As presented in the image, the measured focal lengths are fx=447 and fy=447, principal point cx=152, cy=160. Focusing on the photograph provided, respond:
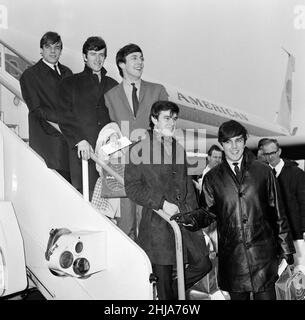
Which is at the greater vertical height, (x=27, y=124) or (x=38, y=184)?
(x=27, y=124)

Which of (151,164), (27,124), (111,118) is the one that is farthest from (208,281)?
(27,124)

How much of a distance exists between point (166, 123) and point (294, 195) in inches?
31.7

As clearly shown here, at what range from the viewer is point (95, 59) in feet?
7.63

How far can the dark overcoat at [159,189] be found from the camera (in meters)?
2.19

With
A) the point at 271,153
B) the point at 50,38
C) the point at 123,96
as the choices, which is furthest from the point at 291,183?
the point at 50,38

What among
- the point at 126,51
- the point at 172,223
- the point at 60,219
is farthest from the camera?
the point at 126,51

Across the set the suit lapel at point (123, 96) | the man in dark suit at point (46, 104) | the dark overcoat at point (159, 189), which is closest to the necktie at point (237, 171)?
the dark overcoat at point (159, 189)

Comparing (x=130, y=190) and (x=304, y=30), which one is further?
(x=304, y=30)

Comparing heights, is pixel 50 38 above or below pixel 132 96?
above

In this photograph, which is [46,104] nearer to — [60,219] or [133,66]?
[133,66]

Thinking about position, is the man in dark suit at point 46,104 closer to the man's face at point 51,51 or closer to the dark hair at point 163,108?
the man's face at point 51,51

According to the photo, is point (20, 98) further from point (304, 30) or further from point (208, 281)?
point (304, 30)

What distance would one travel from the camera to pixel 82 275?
208 centimetres

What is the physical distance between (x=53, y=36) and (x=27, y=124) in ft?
1.56
